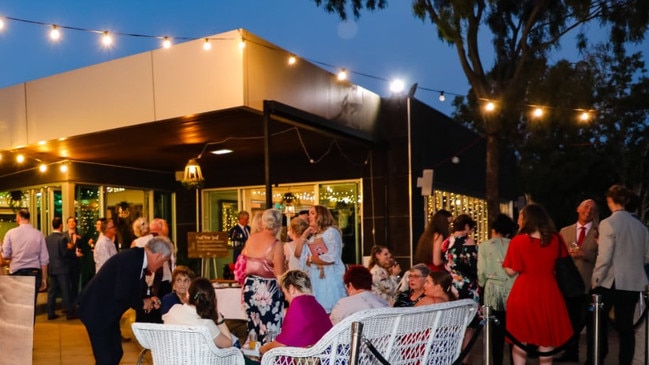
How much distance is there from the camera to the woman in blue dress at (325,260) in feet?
20.8

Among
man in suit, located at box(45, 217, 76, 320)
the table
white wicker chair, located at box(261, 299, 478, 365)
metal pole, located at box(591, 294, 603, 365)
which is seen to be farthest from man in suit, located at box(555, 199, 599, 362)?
man in suit, located at box(45, 217, 76, 320)

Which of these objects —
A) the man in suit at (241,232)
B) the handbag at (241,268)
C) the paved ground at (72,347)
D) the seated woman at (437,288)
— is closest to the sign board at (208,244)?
the man in suit at (241,232)

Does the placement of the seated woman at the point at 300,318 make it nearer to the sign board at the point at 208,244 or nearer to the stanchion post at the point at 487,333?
the stanchion post at the point at 487,333

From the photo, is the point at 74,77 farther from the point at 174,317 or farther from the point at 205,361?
the point at 205,361

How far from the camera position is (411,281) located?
5.39m

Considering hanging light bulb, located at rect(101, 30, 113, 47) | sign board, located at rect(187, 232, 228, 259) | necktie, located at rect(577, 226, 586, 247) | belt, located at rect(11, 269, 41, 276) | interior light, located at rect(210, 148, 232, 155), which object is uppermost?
hanging light bulb, located at rect(101, 30, 113, 47)

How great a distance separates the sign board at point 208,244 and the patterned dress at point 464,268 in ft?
15.6

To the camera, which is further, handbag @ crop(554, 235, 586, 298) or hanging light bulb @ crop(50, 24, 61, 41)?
hanging light bulb @ crop(50, 24, 61, 41)

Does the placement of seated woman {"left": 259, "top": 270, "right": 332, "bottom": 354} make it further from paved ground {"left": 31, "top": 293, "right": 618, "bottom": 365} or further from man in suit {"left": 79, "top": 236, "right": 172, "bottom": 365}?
paved ground {"left": 31, "top": 293, "right": 618, "bottom": 365}

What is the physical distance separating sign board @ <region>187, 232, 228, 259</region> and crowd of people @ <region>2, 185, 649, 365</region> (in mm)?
2679

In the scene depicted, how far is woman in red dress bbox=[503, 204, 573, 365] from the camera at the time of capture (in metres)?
4.90

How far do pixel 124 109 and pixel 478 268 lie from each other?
5.00 m

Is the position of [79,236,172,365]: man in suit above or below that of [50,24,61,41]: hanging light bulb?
below

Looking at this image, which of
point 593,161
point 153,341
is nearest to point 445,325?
point 153,341
